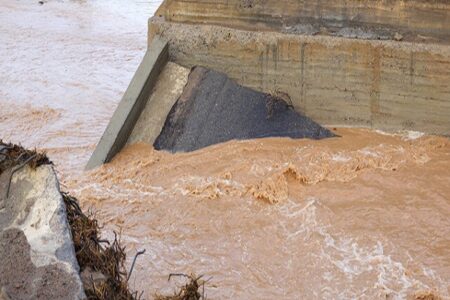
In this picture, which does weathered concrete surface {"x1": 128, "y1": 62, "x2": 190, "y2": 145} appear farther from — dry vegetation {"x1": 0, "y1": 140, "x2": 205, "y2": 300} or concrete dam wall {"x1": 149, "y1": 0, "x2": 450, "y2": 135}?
dry vegetation {"x1": 0, "y1": 140, "x2": 205, "y2": 300}

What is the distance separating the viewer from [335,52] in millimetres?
8797

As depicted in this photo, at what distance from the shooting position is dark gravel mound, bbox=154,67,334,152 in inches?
345

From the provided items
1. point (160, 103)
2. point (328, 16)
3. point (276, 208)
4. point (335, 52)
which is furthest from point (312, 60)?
point (276, 208)

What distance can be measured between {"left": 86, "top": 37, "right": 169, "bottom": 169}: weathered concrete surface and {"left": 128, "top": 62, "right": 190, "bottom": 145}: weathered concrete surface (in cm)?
7

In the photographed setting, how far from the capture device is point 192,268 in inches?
251

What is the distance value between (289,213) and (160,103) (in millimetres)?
2738

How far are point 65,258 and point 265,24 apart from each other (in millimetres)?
5930

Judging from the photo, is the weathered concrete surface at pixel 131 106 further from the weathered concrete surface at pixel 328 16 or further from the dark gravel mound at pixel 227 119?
the weathered concrete surface at pixel 328 16

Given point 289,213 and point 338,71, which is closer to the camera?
point 289,213

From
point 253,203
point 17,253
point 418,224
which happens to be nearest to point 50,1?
point 253,203

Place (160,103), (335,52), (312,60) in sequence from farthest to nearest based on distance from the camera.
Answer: (160,103)
(312,60)
(335,52)

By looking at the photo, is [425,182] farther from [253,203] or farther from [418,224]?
[253,203]

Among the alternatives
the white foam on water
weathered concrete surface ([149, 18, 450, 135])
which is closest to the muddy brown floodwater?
the white foam on water

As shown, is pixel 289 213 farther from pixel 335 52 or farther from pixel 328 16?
pixel 328 16
